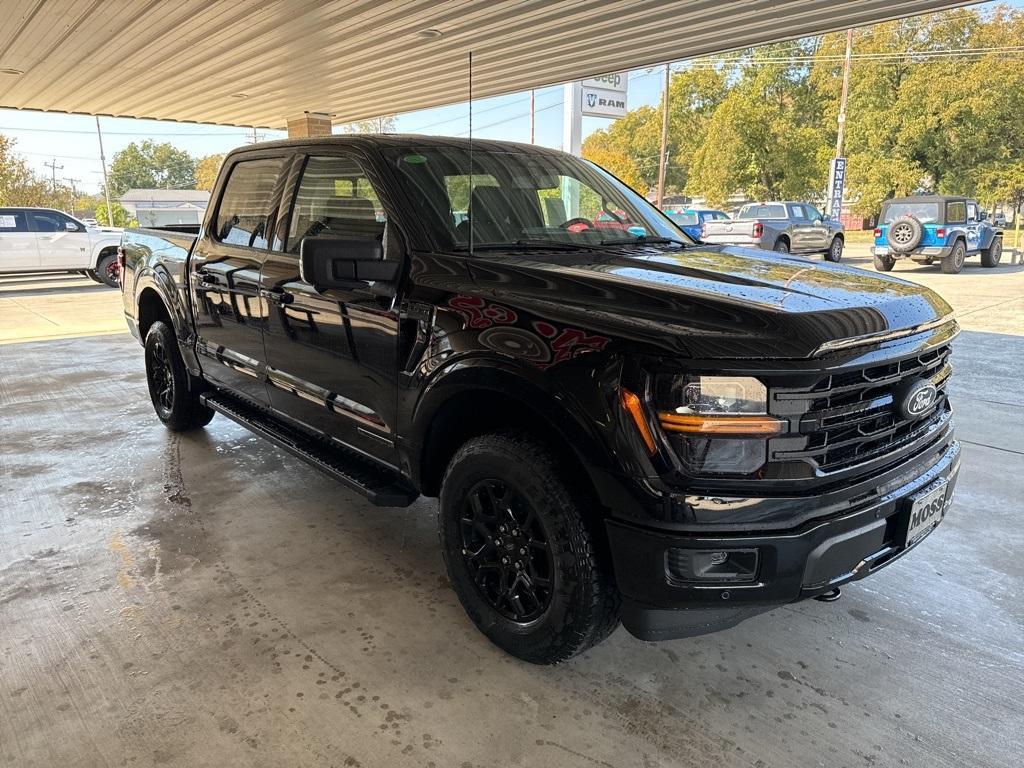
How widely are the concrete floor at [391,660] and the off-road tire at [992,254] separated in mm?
17676

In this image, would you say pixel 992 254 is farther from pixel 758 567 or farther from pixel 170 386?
pixel 758 567

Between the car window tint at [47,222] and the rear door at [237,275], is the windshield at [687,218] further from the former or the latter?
the rear door at [237,275]

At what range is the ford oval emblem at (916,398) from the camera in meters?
2.20

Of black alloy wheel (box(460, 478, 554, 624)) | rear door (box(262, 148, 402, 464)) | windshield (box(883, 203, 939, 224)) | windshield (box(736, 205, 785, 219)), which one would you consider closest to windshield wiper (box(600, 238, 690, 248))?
rear door (box(262, 148, 402, 464))

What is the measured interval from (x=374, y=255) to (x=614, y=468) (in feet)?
4.16

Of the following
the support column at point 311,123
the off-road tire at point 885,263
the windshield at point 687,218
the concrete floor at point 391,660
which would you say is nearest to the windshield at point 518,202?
the concrete floor at point 391,660

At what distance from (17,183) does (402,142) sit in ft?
144

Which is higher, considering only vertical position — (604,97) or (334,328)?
(604,97)

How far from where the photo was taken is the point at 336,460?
3.29 meters

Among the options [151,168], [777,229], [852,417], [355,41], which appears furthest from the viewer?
[151,168]

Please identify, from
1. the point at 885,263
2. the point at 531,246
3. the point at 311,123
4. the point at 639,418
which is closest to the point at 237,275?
the point at 531,246

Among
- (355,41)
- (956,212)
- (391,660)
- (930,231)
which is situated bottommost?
(391,660)

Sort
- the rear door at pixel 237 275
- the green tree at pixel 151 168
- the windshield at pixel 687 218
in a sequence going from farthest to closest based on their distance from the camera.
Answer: the green tree at pixel 151 168, the windshield at pixel 687 218, the rear door at pixel 237 275

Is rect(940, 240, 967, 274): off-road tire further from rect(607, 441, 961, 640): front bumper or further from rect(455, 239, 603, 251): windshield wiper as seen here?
rect(607, 441, 961, 640): front bumper
